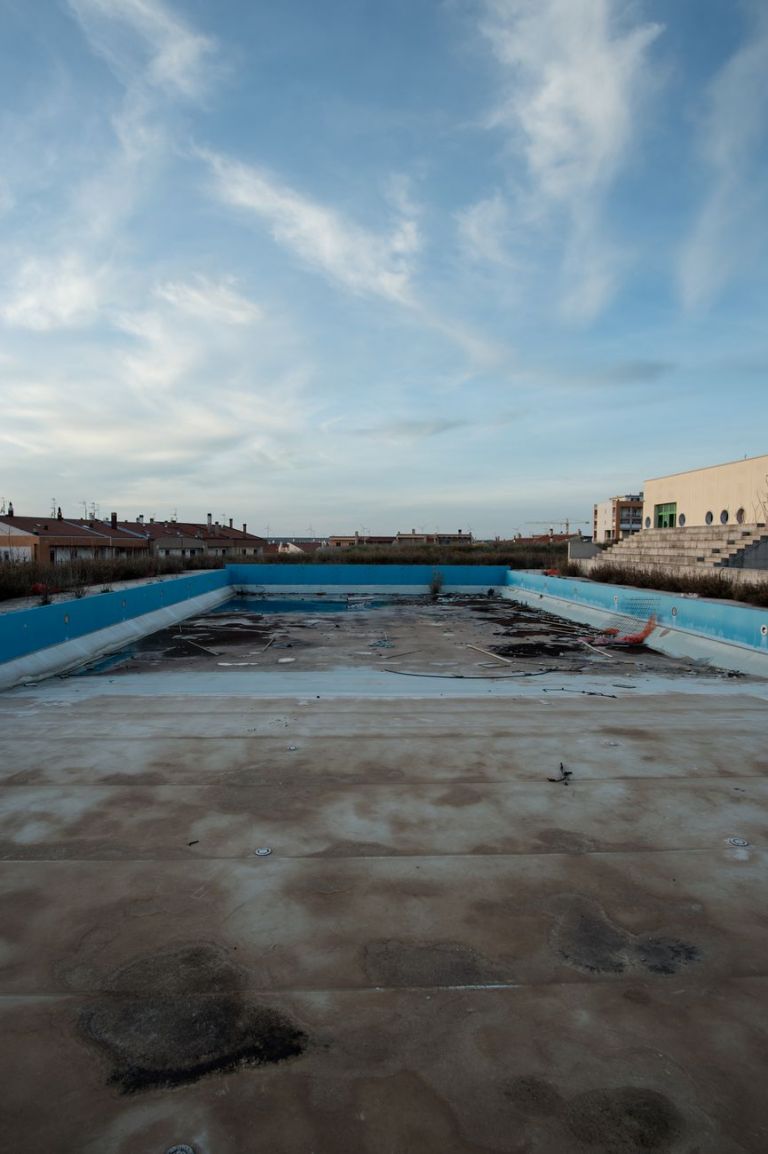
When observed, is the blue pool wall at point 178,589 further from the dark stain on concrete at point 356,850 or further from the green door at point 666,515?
the green door at point 666,515

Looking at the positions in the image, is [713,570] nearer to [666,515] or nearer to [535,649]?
[535,649]

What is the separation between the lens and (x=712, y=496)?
99.9 ft

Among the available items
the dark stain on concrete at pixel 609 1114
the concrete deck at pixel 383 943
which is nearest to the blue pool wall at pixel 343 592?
the concrete deck at pixel 383 943

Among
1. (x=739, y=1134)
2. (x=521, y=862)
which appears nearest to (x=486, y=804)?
(x=521, y=862)

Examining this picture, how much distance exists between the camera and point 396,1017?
9.01 feet

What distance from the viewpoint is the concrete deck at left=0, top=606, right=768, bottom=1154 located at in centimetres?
230

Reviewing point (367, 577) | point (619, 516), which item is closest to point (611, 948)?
point (367, 577)

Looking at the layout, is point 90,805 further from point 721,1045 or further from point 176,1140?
point 721,1045

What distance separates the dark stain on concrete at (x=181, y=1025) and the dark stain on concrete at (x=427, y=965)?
52 cm

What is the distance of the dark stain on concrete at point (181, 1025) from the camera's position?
250cm

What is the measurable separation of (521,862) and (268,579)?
26.4 meters

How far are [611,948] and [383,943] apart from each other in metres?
1.14

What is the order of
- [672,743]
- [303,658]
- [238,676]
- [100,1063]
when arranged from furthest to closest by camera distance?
[303,658], [238,676], [672,743], [100,1063]

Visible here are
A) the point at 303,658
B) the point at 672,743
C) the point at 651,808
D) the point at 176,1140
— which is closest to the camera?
the point at 176,1140
